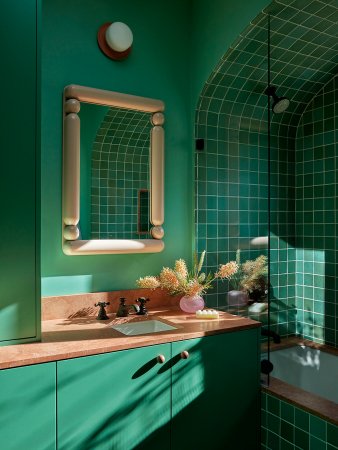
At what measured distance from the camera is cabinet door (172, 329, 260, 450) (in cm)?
198

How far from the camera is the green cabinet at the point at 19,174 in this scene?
5.84 feet

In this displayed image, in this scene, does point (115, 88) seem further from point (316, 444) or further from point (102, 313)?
point (316, 444)

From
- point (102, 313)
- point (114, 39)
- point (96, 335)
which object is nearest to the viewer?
point (96, 335)

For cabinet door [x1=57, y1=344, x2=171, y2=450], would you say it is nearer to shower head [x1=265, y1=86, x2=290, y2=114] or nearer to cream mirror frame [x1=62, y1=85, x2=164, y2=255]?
cream mirror frame [x1=62, y1=85, x2=164, y2=255]

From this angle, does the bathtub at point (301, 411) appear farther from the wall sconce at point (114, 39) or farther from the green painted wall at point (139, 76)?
the wall sconce at point (114, 39)

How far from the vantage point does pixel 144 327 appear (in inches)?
88.1

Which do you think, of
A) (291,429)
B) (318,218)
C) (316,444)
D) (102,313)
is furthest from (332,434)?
(318,218)

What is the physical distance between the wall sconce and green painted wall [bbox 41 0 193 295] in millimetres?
40

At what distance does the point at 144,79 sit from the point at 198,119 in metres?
0.42

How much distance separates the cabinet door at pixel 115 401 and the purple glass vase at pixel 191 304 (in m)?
0.49

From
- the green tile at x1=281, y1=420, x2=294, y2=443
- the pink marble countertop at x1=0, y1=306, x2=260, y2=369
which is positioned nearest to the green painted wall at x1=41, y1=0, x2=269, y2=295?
the pink marble countertop at x1=0, y1=306, x2=260, y2=369

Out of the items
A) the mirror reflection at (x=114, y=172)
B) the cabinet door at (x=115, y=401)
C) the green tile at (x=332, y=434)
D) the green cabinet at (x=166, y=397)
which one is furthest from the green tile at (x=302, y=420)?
the mirror reflection at (x=114, y=172)

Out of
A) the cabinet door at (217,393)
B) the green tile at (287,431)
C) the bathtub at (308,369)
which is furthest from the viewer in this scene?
the bathtub at (308,369)

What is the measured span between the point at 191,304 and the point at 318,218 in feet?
4.07
